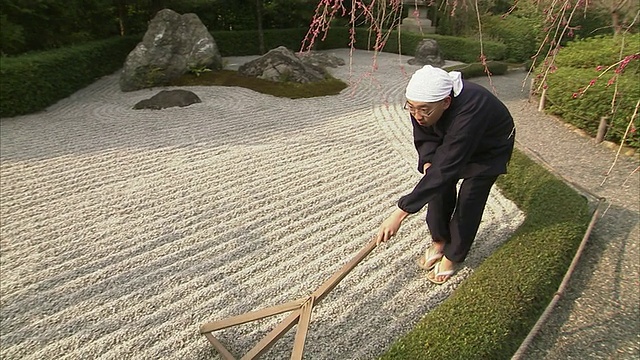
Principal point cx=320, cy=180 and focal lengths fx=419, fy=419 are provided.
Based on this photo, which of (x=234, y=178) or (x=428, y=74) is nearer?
(x=428, y=74)

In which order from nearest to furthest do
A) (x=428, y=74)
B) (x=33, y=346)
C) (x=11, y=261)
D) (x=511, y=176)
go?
1. (x=428, y=74)
2. (x=33, y=346)
3. (x=11, y=261)
4. (x=511, y=176)

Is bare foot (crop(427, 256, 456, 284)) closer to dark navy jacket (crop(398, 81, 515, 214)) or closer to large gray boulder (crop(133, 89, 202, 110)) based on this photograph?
dark navy jacket (crop(398, 81, 515, 214))

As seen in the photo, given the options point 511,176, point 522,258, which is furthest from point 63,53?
point 522,258

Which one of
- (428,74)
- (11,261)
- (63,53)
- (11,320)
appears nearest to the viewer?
(428,74)

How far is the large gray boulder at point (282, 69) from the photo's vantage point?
32.2 ft

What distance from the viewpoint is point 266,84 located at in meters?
9.63

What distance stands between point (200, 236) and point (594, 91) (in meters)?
6.02

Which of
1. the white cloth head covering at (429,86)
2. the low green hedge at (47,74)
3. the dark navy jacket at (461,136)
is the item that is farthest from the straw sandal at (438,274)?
the low green hedge at (47,74)

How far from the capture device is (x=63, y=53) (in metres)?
8.98

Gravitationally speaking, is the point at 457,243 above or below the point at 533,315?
above

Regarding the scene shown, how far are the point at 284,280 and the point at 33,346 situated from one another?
163 cm

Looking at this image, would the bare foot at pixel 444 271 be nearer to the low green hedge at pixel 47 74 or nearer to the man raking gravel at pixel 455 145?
the man raking gravel at pixel 455 145

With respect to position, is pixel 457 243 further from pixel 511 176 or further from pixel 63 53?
pixel 63 53

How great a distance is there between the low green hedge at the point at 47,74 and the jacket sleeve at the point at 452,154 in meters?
8.01
